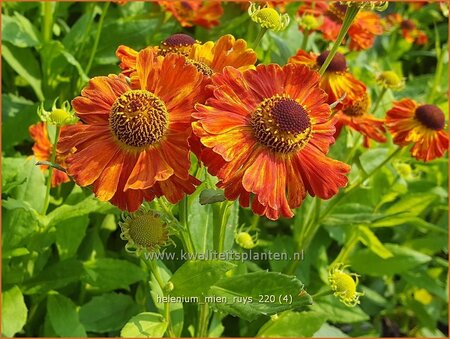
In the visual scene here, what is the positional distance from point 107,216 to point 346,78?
677mm

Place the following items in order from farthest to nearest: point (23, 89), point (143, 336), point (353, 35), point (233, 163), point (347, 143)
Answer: point (23, 89), point (353, 35), point (347, 143), point (143, 336), point (233, 163)

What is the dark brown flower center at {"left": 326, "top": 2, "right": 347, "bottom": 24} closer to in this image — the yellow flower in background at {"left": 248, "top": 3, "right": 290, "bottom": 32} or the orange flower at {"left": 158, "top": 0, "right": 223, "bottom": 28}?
the orange flower at {"left": 158, "top": 0, "right": 223, "bottom": 28}

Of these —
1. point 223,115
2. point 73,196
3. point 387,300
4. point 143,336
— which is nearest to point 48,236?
point 73,196

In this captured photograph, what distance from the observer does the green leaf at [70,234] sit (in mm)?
1352

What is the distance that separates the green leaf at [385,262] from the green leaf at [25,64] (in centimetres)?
97

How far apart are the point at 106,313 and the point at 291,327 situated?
402 mm

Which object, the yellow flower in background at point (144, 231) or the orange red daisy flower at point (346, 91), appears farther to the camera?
the orange red daisy flower at point (346, 91)

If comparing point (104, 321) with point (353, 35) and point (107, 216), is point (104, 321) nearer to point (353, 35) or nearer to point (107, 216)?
point (107, 216)

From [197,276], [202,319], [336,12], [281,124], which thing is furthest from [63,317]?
[336,12]

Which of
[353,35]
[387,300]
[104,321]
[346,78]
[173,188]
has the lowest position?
[387,300]

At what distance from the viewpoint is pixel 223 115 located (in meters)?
0.82

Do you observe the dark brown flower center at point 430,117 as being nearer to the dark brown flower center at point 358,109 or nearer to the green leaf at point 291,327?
the dark brown flower center at point 358,109

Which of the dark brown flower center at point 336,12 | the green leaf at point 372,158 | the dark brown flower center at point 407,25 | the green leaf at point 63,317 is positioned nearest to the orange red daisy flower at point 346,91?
the green leaf at point 372,158

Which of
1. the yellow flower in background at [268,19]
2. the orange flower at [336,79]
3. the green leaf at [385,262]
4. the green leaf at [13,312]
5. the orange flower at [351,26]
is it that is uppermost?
the orange flower at [351,26]
